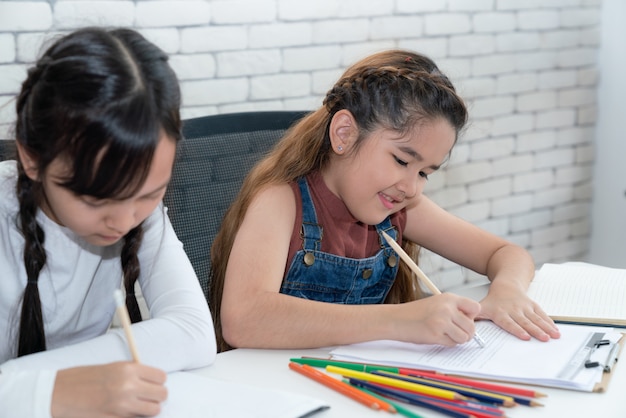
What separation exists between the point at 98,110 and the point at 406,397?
461 millimetres

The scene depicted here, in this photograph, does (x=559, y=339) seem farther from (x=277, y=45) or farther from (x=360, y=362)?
(x=277, y=45)

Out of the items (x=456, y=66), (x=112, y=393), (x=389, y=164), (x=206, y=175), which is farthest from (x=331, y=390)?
(x=456, y=66)

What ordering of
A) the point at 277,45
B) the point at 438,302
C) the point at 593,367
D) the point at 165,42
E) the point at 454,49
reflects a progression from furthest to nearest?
the point at 454,49 → the point at 277,45 → the point at 165,42 → the point at 438,302 → the point at 593,367

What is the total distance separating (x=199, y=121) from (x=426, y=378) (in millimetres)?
824

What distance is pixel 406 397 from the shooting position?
0.89 metres

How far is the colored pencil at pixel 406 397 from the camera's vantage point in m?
0.85

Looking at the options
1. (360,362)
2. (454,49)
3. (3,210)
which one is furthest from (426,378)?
(454,49)

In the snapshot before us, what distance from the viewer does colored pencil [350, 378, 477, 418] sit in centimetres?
85

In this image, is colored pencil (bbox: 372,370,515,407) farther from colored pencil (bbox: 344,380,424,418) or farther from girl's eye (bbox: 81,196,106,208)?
girl's eye (bbox: 81,196,106,208)

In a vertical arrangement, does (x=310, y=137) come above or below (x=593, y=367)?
above

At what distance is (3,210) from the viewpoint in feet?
3.56

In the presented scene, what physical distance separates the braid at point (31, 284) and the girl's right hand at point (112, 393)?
28 cm

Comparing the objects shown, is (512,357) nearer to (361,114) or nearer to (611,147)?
(361,114)

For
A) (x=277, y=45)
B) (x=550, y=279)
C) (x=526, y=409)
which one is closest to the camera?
(x=526, y=409)
